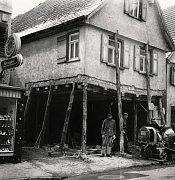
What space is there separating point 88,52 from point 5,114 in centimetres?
505

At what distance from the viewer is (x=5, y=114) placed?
42.2ft

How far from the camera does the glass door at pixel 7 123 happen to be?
40.8 ft

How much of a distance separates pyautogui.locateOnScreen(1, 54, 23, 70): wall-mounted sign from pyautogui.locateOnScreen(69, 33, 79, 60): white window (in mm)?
3895

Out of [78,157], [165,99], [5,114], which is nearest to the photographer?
[5,114]

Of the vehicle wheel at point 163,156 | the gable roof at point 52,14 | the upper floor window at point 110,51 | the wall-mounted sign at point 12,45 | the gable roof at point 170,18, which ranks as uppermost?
the gable roof at point 170,18

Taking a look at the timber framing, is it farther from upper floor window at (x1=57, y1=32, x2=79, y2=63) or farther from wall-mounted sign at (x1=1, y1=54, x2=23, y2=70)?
wall-mounted sign at (x1=1, y1=54, x2=23, y2=70)

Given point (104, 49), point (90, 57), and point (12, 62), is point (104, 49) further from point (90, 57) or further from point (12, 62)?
point (12, 62)

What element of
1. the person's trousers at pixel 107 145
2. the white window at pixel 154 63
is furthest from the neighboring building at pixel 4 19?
the white window at pixel 154 63

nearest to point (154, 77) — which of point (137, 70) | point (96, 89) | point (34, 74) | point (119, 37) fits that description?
point (137, 70)

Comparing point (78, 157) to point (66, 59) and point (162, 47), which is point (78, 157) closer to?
point (66, 59)

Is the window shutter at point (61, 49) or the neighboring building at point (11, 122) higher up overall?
the window shutter at point (61, 49)

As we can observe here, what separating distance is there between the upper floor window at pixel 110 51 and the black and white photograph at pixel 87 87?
5cm

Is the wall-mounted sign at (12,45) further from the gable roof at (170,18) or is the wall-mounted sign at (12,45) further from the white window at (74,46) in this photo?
the gable roof at (170,18)

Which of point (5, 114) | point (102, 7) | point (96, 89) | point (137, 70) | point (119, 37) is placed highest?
point (102, 7)
